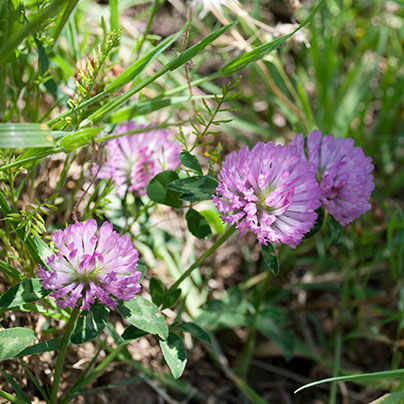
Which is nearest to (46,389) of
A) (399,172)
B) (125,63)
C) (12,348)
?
(12,348)

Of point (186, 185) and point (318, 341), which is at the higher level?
point (186, 185)

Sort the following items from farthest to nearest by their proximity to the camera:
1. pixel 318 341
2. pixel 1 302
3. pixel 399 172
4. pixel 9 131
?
pixel 399 172, pixel 318 341, pixel 1 302, pixel 9 131

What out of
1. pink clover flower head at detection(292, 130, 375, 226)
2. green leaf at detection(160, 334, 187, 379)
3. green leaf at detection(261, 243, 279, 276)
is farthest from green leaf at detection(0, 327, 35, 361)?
pink clover flower head at detection(292, 130, 375, 226)

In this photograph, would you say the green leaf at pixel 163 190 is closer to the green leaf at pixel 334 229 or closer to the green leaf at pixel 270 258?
the green leaf at pixel 270 258

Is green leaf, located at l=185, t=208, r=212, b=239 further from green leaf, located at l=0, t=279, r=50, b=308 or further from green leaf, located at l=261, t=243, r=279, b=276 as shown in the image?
green leaf, located at l=0, t=279, r=50, b=308

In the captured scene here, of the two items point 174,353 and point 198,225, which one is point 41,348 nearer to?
point 174,353

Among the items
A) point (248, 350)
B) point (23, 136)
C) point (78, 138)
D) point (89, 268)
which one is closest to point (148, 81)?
point (78, 138)

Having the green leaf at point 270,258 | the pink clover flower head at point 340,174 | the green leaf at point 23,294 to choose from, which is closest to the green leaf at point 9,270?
the green leaf at point 23,294

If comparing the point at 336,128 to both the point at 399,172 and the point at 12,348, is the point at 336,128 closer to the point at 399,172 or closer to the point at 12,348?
the point at 399,172
